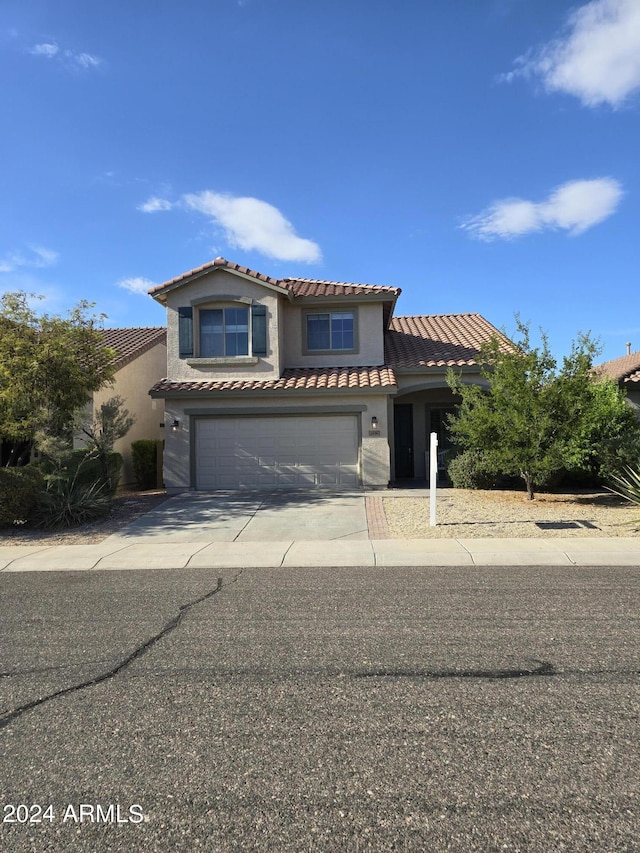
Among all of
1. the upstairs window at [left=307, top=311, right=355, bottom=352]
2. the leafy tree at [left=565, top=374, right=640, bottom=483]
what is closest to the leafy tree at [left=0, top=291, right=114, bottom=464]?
the upstairs window at [left=307, top=311, right=355, bottom=352]

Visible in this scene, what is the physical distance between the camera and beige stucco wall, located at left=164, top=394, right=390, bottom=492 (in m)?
16.4

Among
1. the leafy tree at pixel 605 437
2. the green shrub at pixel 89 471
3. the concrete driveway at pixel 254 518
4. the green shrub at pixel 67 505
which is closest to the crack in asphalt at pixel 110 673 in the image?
the concrete driveway at pixel 254 518

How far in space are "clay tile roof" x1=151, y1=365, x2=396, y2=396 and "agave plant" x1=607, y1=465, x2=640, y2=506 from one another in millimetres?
6202

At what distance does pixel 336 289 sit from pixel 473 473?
23.8 feet

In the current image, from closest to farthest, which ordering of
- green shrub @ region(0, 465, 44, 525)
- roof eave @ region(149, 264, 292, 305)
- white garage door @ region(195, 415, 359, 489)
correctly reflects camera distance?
green shrub @ region(0, 465, 44, 525), white garage door @ region(195, 415, 359, 489), roof eave @ region(149, 264, 292, 305)

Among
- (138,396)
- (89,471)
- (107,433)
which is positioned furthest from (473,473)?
(138,396)

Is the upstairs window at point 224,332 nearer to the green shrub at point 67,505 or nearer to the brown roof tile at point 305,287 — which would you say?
the brown roof tile at point 305,287

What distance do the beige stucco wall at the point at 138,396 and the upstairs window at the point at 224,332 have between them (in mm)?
3080

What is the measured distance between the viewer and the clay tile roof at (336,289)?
17594 mm

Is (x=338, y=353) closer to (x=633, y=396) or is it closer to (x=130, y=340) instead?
(x=130, y=340)

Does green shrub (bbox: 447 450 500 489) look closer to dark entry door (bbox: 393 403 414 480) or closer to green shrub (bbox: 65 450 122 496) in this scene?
dark entry door (bbox: 393 403 414 480)

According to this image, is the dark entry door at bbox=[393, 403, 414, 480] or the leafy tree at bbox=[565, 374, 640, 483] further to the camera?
the dark entry door at bbox=[393, 403, 414, 480]

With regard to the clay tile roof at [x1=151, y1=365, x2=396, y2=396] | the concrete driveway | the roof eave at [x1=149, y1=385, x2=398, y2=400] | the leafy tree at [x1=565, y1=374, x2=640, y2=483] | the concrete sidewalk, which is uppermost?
the clay tile roof at [x1=151, y1=365, x2=396, y2=396]

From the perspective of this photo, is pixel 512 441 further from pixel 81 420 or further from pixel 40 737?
pixel 40 737
